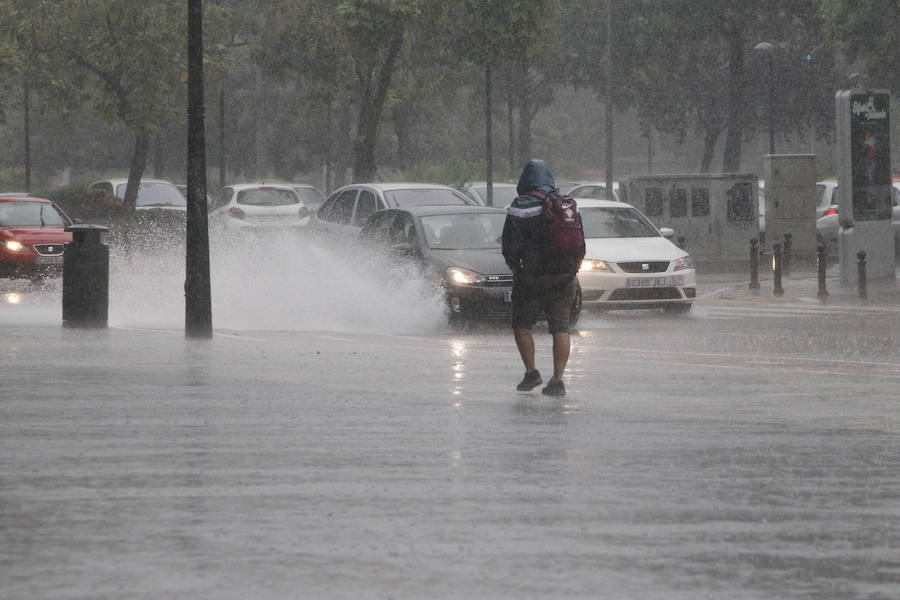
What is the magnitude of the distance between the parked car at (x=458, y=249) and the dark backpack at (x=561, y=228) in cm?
699

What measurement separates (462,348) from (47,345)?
386cm

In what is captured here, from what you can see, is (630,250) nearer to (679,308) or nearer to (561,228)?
(679,308)

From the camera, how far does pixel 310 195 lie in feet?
140

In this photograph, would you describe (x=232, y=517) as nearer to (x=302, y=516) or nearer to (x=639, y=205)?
(x=302, y=516)

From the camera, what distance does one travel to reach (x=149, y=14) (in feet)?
155

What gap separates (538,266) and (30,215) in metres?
19.0

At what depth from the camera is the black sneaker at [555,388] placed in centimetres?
1305

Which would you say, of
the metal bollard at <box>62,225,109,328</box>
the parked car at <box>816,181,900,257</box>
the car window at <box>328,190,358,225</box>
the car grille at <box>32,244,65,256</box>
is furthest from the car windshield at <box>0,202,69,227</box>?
the parked car at <box>816,181,900,257</box>

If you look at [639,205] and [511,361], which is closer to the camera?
[511,361]

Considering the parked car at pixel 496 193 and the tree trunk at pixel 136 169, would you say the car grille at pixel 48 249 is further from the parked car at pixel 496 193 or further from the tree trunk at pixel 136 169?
the tree trunk at pixel 136 169

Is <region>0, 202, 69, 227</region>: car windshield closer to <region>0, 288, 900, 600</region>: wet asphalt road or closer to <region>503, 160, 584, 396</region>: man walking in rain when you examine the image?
<region>0, 288, 900, 600</region>: wet asphalt road

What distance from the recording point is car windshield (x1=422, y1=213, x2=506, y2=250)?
2155 centimetres

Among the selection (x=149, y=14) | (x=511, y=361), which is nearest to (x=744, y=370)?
(x=511, y=361)

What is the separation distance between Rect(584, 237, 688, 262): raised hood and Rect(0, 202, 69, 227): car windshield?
34.9ft
